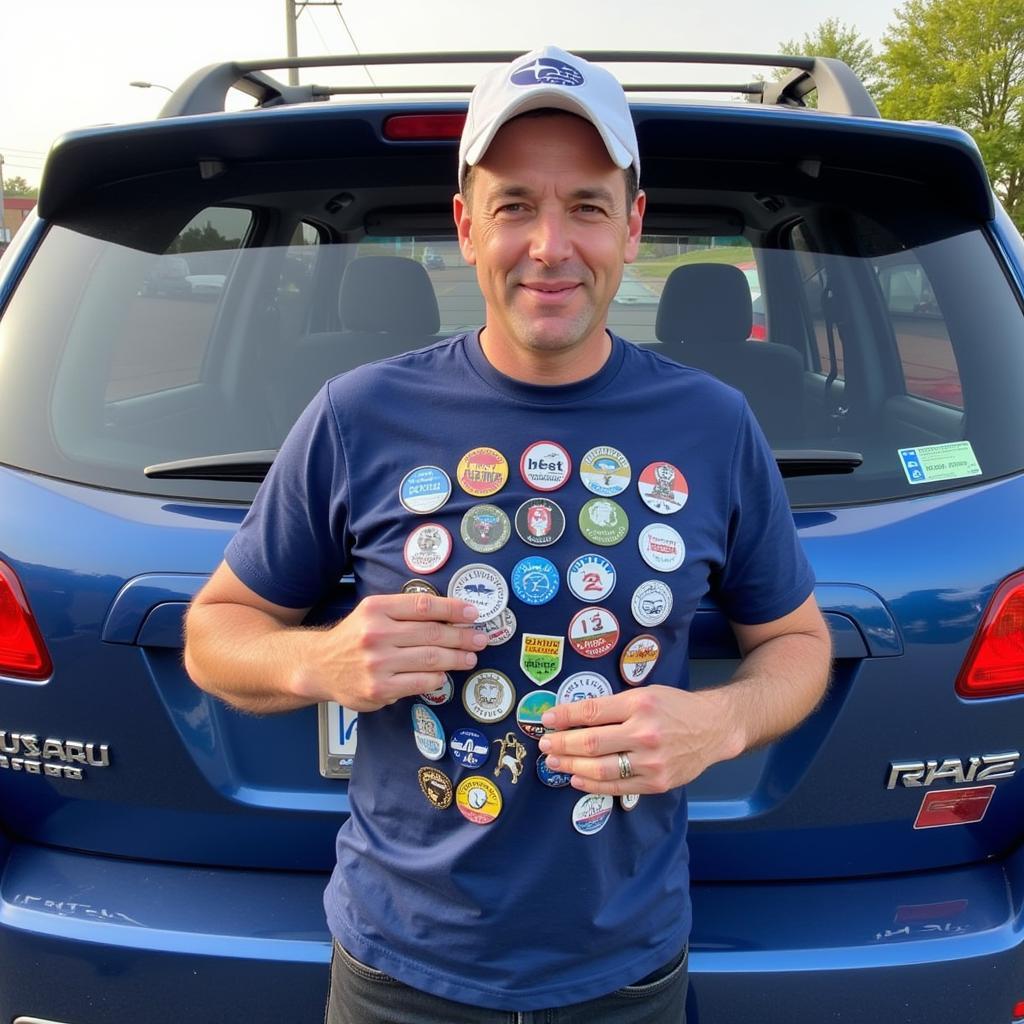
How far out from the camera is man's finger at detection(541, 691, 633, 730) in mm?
1163

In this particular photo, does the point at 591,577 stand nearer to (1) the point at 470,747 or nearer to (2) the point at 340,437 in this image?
(1) the point at 470,747

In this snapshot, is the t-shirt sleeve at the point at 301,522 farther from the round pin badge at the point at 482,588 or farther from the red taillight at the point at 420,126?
the red taillight at the point at 420,126

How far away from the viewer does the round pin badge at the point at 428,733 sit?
1281mm

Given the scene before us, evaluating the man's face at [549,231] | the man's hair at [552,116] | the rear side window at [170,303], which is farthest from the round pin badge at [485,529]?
the rear side window at [170,303]

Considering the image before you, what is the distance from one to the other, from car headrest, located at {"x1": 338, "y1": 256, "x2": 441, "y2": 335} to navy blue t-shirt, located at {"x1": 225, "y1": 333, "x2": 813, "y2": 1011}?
2.80ft

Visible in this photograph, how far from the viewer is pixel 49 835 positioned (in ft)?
5.71

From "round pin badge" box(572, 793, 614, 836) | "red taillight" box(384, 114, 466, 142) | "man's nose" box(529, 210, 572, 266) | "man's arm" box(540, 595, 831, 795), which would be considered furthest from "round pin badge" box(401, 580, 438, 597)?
"red taillight" box(384, 114, 466, 142)

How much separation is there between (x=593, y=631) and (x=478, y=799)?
261 mm

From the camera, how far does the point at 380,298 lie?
7.25 ft

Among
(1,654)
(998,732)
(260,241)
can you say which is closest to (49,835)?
(1,654)

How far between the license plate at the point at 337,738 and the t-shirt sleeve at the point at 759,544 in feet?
2.10

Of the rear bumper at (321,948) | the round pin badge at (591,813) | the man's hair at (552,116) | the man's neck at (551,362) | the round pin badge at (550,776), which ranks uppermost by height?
the man's hair at (552,116)

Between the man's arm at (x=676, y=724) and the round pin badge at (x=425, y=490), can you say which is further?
the round pin badge at (x=425, y=490)

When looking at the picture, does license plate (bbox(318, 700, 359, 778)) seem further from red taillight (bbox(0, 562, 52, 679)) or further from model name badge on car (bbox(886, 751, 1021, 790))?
model name badge on car (bbox(886, 751, 1021, 790))
